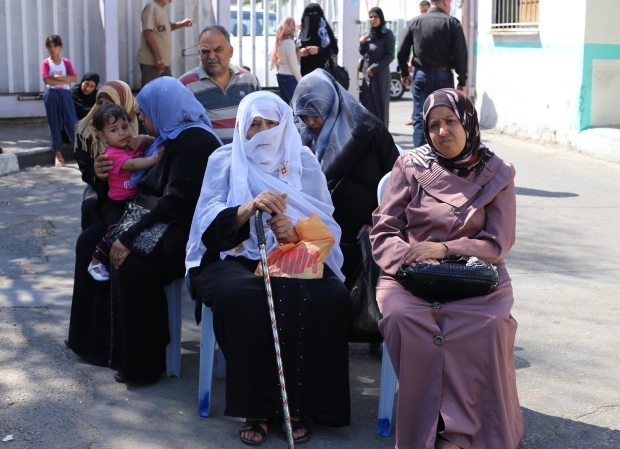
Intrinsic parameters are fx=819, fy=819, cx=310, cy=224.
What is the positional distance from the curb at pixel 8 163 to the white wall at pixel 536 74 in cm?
670

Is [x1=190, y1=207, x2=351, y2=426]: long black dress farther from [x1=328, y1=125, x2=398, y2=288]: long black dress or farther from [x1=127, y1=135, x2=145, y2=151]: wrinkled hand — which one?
[x1=127, y1=135, x2=145, y2=151]: wrinkled hand

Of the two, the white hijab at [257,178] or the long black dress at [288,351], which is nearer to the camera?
the long black dress at [288,351]

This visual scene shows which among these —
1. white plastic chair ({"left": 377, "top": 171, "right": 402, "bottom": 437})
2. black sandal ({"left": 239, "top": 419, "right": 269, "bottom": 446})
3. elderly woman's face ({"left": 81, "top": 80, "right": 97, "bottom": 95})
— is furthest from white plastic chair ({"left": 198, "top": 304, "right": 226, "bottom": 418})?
elderly woman's face ({"left": 81, "top": 80, "right": 97, "bottom": 95})

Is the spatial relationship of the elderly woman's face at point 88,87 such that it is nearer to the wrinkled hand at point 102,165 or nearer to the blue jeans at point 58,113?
the blue jeans at point 58,113

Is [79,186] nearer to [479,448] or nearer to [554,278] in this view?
[554,278]

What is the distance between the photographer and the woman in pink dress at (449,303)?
3.08 m

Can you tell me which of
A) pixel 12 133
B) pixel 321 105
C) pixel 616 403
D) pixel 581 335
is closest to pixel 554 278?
pixel 581 335

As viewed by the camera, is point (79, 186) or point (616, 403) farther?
point (79, 186)

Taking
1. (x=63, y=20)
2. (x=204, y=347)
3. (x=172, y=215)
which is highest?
(x=63, y=20)

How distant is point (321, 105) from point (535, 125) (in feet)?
25.3

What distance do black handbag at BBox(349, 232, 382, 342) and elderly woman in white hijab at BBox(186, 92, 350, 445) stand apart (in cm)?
13

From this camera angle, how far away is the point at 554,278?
17.9ft

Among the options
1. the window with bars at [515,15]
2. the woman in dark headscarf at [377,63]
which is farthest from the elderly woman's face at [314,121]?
the window with bars at [515,15]

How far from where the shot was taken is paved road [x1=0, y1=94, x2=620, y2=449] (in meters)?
3.41
